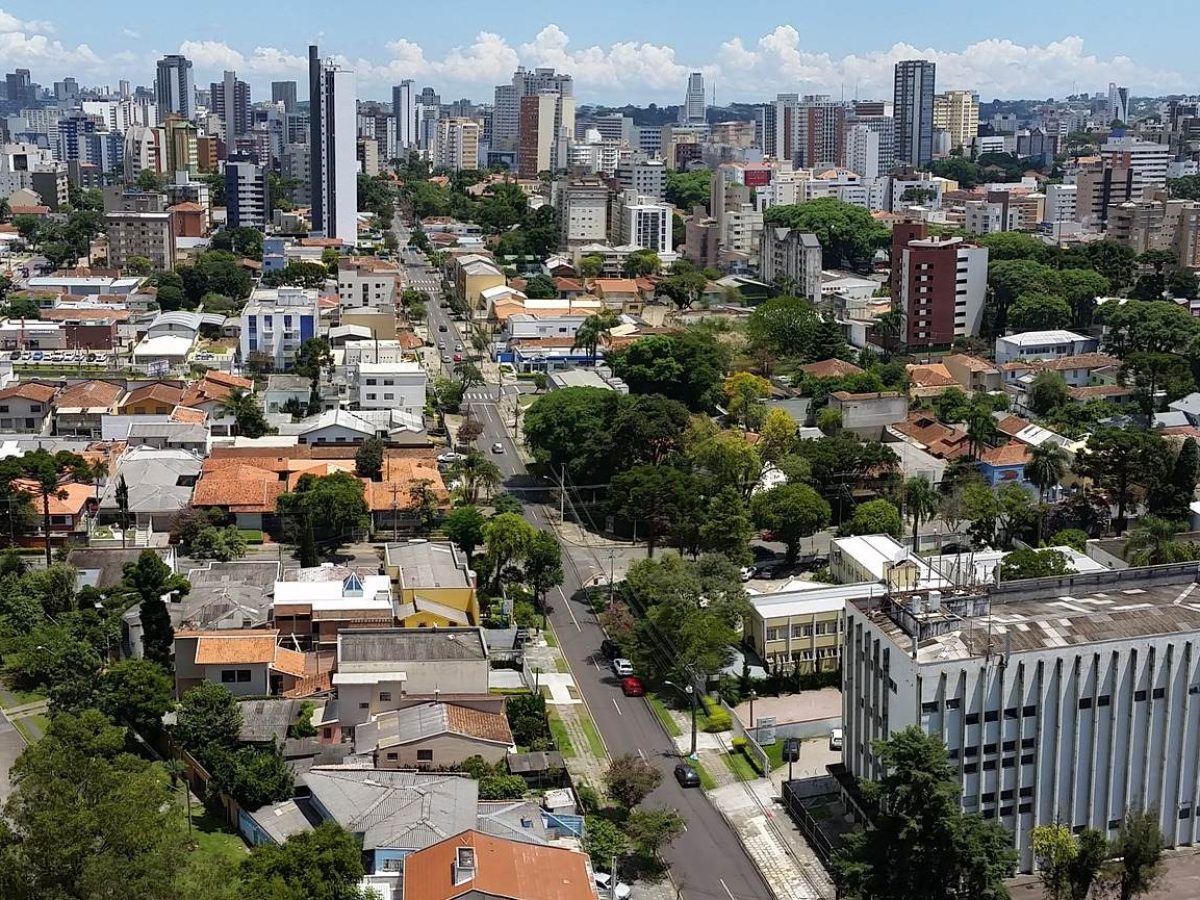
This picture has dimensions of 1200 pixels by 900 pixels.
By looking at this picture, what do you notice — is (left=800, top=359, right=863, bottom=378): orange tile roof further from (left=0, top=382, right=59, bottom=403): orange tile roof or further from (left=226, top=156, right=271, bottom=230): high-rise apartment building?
(left=226, top=156, right=271, bottom=230): high-rise apartment building

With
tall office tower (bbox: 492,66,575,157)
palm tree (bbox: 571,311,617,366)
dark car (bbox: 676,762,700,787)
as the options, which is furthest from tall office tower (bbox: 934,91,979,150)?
dark car (bbox: 676,762,700,787)

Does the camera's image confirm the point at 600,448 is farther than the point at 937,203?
Answer: No

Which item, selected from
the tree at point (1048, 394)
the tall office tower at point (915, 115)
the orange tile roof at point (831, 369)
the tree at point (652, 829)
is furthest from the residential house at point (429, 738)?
the tall office tower at point (915, 115)

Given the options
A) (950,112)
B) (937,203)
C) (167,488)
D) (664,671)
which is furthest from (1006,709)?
(950,112)

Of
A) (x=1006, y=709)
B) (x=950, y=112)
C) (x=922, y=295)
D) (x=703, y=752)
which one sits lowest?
(x=703, y=752)

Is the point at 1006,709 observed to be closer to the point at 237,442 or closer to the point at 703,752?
the point at 703,752

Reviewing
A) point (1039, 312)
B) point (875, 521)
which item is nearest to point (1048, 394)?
point (1039, 312)
